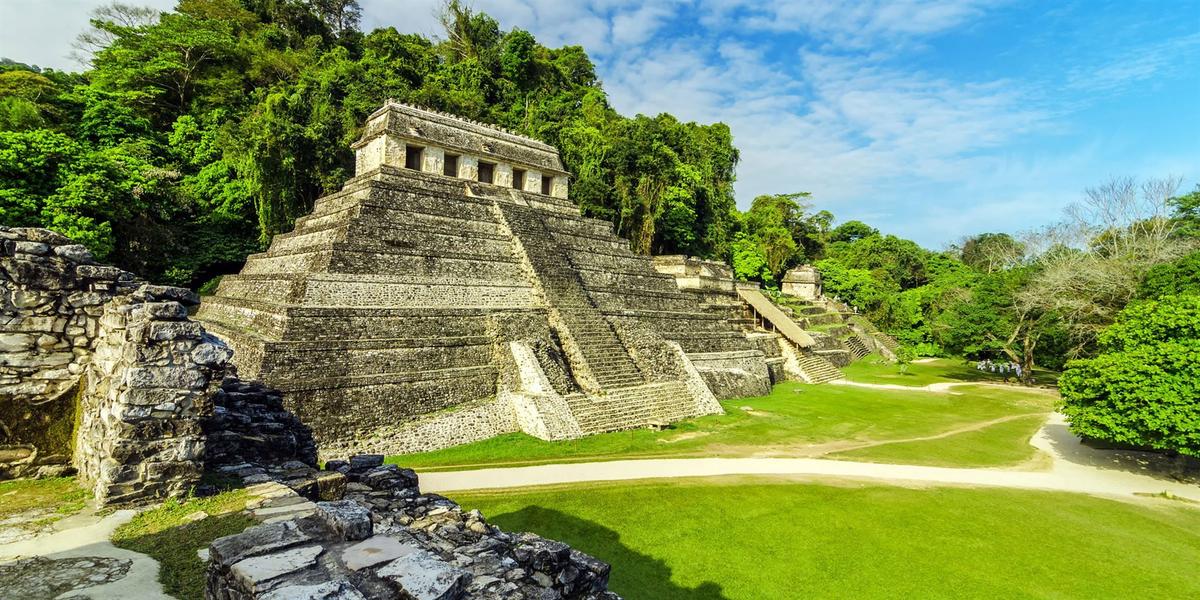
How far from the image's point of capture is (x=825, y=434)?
17.4 metres

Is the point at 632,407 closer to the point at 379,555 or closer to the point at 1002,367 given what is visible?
the point at 379,555

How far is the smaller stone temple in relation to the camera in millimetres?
46438

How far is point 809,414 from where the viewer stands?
795 inches

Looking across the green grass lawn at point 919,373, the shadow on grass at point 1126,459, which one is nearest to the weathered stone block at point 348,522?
the shadow on grass at point 1126,459

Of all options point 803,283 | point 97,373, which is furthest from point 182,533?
point 803,283

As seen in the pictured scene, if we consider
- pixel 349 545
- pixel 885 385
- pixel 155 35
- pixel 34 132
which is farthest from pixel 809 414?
pixel 155 35

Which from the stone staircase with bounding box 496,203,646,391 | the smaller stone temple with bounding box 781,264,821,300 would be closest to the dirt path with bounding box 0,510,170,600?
the stone staircase with bounding box 496,203,646,391

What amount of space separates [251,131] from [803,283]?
40.9 metres

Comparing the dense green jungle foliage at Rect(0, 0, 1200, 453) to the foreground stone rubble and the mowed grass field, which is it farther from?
the foreground stone rubble

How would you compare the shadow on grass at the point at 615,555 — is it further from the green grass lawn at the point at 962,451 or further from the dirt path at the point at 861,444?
the green grass lawn at the point at 962,451

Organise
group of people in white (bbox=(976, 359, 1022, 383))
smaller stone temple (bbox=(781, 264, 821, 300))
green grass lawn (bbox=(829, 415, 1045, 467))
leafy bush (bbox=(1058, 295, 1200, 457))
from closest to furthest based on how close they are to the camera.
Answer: leafy bush (bbox=(1058, 295, 1200, 457))
green grass lawn (bbox=(829, 415, 1045, 467))
group of people in white (bbox=(976, 359, 1022, 383))
smaller stone temple (bbox=(781, 264, 821, 300))

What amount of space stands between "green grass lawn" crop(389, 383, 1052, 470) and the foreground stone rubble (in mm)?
6225

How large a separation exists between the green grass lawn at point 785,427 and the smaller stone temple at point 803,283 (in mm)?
19362

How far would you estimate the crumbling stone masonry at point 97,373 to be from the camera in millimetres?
5695
